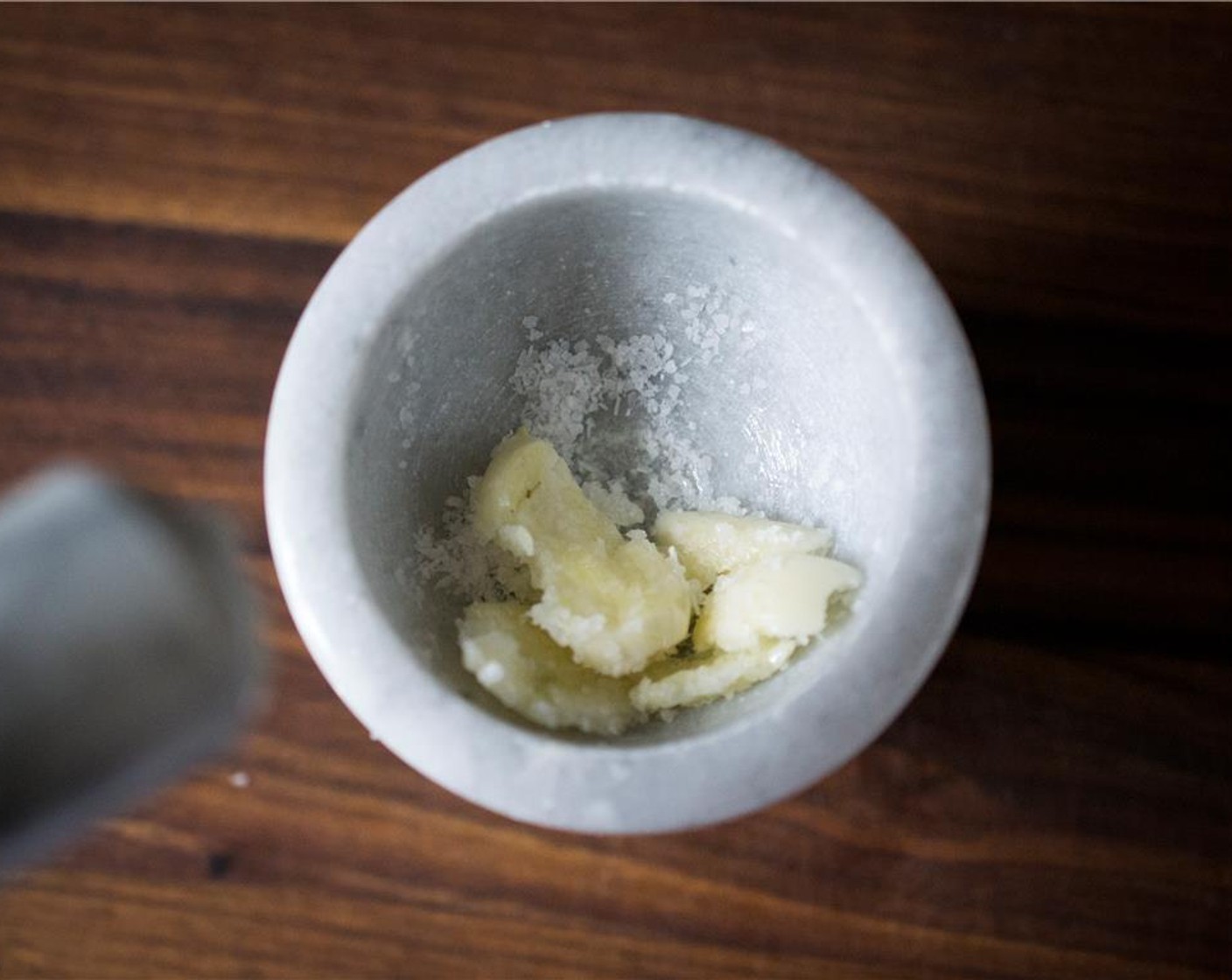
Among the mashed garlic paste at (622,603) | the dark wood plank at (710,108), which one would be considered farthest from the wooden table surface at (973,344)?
the mashed garlic paste at (622,603)

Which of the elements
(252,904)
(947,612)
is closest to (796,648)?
(947,612)

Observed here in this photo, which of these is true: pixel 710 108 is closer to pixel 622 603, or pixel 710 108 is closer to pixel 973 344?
pixel 973 344

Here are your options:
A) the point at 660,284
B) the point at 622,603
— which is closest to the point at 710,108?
the point at 660,284

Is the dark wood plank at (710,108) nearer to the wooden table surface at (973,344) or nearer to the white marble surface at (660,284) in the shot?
the wooden table surface at (973,344)

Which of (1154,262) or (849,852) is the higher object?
(1154,262)

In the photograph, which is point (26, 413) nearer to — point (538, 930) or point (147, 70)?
point (147, 70)

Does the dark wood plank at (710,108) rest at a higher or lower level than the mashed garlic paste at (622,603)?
higher

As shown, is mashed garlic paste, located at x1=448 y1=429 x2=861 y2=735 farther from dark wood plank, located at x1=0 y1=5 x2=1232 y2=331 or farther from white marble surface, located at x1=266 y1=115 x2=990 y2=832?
dark wood plank, located at x1=0 y1=5 x2=1232 y2=331

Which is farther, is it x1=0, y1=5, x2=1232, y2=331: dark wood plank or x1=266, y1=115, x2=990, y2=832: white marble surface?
x1=0, y1=5, x2=1232, y2=331: dark wood plank

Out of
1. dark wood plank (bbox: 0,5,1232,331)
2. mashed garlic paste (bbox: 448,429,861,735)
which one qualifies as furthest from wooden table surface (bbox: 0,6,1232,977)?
mashed garlic paste (bbox: 448,429,861,735)
